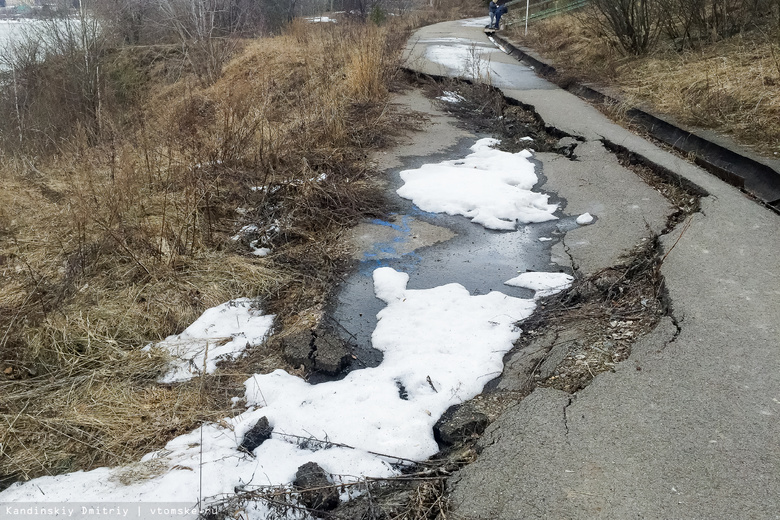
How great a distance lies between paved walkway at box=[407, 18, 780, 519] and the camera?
2.17m

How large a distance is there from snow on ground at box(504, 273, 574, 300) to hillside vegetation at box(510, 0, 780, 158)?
3.20m

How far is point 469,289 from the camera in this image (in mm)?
4113

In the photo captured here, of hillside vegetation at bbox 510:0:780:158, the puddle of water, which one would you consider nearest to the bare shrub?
hillside vegetation at bbox 510:0:780:158

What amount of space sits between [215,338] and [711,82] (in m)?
7.27

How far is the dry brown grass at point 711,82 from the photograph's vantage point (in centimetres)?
649

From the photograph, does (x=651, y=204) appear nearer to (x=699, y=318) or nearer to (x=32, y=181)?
(x=699, y=318)

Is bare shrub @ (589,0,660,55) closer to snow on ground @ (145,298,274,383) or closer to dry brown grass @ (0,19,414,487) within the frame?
dry brown grass @ (0,19,414,487)

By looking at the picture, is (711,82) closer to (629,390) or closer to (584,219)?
(584,219)

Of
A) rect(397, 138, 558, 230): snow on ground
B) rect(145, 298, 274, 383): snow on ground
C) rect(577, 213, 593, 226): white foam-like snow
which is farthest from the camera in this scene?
rect(397, 138, 558, 230): snow on ground

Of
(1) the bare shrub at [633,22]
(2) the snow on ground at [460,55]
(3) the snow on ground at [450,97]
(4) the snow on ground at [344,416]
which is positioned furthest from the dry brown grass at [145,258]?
(1) the bare shrub at [633,22]

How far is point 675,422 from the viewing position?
254cm

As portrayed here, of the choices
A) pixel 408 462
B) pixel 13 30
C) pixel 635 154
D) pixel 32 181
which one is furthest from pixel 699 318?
pixel 13 30

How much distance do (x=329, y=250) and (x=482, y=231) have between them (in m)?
1.35

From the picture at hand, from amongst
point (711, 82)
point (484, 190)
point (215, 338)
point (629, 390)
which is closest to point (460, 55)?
point (711, 82)
